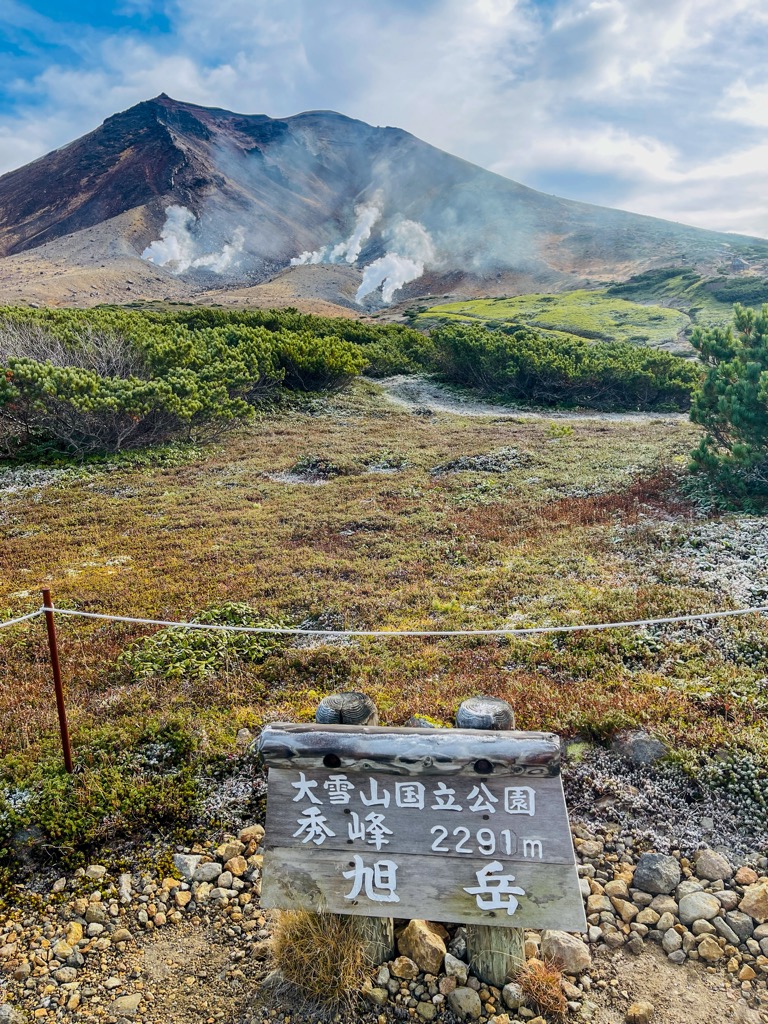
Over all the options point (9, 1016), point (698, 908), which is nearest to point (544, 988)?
point (698, 908)

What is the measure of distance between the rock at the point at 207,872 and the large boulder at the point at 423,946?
47.7 inches

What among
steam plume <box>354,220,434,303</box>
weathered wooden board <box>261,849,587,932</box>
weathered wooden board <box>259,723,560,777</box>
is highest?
steam plume <box>354,220,434,303</box>

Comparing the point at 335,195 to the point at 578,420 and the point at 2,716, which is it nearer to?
the point at 578,420

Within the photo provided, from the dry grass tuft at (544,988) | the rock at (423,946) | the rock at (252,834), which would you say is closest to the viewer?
the dry grass tuft at (544,988)

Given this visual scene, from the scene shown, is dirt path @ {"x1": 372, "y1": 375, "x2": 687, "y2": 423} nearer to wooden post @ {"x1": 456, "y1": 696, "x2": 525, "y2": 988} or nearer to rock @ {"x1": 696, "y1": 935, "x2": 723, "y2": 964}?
rock @ {"x1": 696, "y1": 935, "x2": 723, "y2": 964}

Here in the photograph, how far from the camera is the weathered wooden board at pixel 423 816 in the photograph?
2.77 metres

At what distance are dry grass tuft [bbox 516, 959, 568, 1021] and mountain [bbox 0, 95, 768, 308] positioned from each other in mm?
68729

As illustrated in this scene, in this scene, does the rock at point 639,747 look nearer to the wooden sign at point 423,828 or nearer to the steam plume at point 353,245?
the wooden sign at point 423,828

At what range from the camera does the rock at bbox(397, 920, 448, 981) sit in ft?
9.92

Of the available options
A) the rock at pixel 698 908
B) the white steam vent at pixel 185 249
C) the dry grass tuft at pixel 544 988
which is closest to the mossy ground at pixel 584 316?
the rock at pixel 698 908

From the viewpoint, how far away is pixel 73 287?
68.7 metres

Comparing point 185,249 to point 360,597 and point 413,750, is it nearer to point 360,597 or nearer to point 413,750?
point 360,597

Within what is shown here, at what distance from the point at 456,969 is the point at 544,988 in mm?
407

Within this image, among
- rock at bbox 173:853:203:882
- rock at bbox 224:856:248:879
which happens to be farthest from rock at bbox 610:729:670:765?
rock at bbox 173:853:203:882
